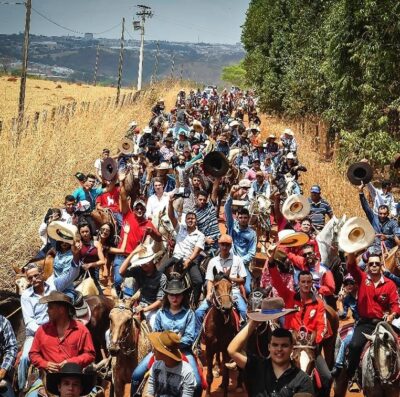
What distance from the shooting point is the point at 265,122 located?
1649 inches

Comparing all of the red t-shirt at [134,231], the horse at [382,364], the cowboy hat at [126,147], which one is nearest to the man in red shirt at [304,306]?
the horse at [382,364]

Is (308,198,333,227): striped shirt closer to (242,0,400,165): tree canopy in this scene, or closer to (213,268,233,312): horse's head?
(213,268,233,312): horse's head

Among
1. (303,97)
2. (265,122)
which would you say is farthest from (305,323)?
(265,122)

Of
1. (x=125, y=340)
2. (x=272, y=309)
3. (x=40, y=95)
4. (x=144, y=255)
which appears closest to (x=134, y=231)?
(x=144, y=255)

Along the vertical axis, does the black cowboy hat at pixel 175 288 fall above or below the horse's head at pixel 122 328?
above

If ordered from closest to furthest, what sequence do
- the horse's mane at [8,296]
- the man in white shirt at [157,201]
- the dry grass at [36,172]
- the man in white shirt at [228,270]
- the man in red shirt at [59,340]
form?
the man in red shirt at [59,340]
the horse's mane at [8,296]
the man in white shirt at [228,270]
the dry grass at [36,172]
the man in white shirt at [157,201]

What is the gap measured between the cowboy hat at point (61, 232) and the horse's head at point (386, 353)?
386 cm

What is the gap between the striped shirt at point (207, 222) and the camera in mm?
11969

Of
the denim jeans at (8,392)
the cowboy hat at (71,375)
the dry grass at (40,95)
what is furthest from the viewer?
the dry grass at (40,95)

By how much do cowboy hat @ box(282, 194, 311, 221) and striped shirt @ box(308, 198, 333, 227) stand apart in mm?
1741

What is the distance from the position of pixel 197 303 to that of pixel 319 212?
4.09 metres

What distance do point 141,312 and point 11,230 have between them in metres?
5.59

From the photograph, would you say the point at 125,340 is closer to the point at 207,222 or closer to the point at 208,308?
the point at 208,308

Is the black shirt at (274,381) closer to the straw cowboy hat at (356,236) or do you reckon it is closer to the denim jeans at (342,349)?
the straw cowboy hat at (356,236)
